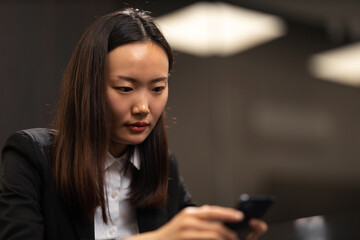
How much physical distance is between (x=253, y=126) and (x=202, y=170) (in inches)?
22.0

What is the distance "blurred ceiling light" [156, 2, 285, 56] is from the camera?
11.4ft

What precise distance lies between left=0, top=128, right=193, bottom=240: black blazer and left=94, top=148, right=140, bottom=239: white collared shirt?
0.06m

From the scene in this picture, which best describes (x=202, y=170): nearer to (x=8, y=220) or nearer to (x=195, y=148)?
(x=195, y=148)

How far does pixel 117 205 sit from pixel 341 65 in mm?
3441

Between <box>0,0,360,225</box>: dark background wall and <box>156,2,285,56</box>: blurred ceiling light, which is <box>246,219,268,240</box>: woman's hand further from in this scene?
<box>156,2,285,56</box>: blurred ceiling light

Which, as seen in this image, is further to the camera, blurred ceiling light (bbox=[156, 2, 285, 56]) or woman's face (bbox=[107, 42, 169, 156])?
blurred ceiling light (bbox=[156, 2, 285, 56])

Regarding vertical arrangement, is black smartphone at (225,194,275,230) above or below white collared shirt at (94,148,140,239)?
above

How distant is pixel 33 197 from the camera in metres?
1.06

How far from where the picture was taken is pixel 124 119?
111 centimetres

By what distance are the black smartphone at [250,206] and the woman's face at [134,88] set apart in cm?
44

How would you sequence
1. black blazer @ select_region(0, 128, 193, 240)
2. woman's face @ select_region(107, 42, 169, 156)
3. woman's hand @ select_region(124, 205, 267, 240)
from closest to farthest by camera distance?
woman's hand @ select_region(124, 205, 267, 240) < black blazer @ select_region(0, 128, 193, 240) < woman's face @ select_region(107, 42, 169, 156)

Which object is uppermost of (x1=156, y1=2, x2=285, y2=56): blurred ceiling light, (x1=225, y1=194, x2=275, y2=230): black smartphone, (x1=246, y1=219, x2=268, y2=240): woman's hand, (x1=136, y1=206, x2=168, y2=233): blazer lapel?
(x1=156, y1=2, x2=285, y2=56): blurred ceiling light

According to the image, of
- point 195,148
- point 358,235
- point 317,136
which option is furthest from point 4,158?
point 317,136

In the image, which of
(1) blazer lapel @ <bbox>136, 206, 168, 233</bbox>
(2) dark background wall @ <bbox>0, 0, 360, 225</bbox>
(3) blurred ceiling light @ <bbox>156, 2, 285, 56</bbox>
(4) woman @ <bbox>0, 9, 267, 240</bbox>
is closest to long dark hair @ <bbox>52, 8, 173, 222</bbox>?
(4) woman @ <bbox>0, 9, 267, 240</bbox>
